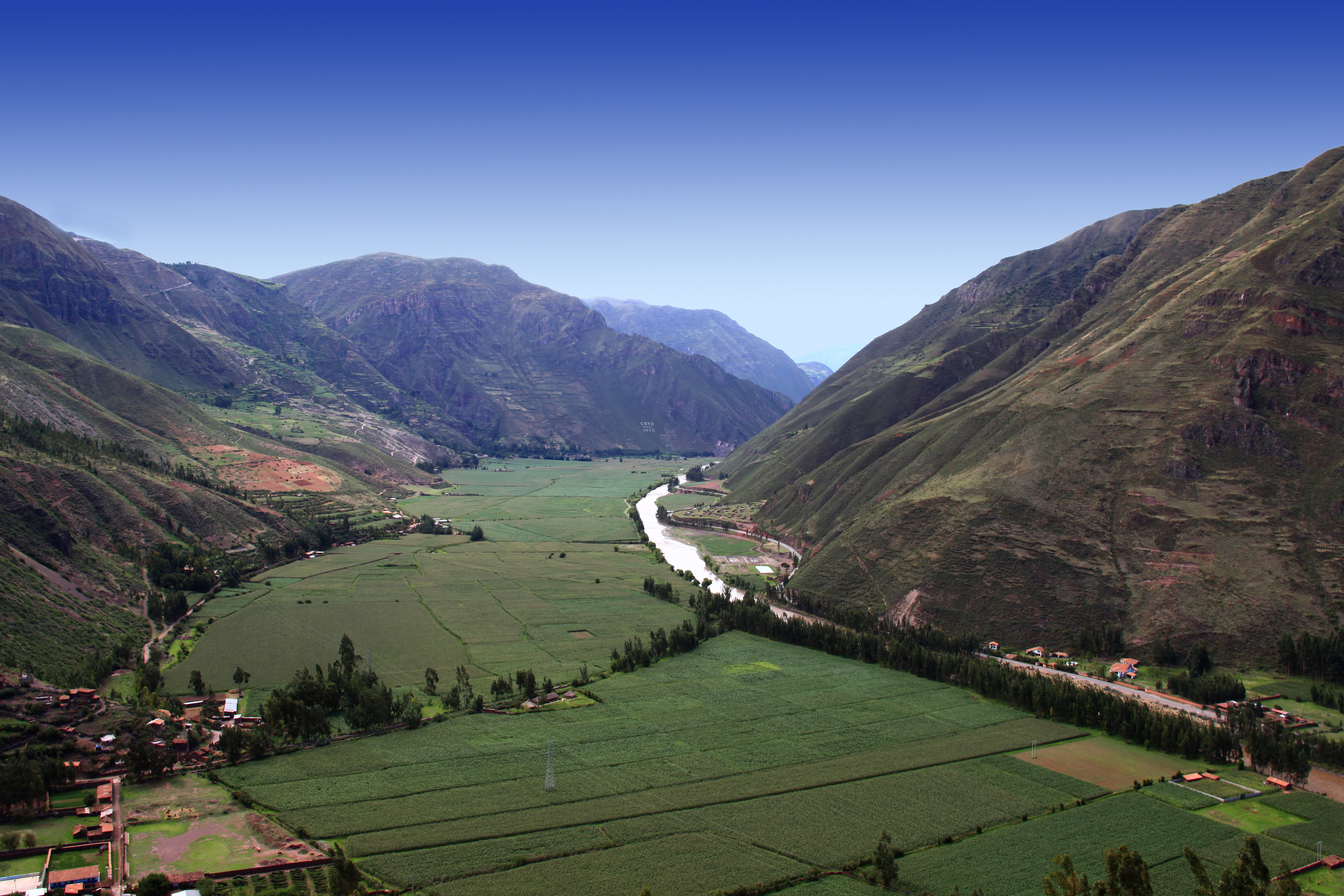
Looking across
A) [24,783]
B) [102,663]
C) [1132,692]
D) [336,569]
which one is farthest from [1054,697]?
[336,569]

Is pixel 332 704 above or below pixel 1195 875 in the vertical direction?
above

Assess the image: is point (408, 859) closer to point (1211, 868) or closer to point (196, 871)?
point (196, 871)

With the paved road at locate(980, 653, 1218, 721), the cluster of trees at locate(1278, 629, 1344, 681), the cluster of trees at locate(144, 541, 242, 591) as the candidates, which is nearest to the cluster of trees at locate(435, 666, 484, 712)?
the cluster of trees at locate(144, 541, 242, 591)

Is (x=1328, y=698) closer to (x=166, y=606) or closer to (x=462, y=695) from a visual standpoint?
(x=462, y=695)

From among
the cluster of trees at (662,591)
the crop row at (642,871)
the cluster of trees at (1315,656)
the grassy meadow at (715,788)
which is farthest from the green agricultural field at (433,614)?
the cluster of trees at (1315,656)

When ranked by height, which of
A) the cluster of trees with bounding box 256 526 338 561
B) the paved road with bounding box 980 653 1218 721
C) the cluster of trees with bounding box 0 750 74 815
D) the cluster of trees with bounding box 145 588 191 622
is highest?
the cluster of trees with bounding box 256 526 338 561

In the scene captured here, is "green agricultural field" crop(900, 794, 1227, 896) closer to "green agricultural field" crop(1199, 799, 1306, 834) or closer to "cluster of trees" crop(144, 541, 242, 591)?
"green agricultural field" crop(1199, 799, 1306, 834)

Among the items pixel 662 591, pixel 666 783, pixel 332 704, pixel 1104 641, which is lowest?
pixel 666 783
